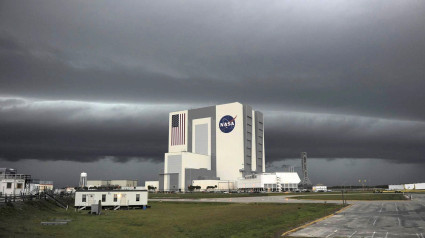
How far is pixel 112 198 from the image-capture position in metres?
71.6

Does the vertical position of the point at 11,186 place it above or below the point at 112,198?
above

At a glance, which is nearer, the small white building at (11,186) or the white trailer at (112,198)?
the white trailer at (112,198)

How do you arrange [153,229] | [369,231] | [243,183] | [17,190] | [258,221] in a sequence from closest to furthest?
1. [369,231]
2. [153,229]
3. [258,221]
4. [17,190]
5. [243,183]

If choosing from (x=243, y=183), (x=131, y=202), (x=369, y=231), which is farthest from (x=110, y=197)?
(x=243, y=183)

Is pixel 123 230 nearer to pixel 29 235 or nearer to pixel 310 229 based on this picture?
pixel 29 235

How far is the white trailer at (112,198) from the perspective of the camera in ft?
226

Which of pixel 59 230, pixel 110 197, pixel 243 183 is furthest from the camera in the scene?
pixel 243 183

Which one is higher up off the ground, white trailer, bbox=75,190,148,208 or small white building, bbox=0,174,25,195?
small white building, bbox=0,174,25,195

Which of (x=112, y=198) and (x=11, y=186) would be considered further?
(x=11, y=186)

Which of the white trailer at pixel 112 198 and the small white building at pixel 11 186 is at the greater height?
the small white building at pixel 11 186

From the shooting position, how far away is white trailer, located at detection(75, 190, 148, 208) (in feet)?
226

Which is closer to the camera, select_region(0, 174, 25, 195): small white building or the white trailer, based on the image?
the white trailer

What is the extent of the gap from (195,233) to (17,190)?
67.8 m

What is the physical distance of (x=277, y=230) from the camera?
3584 cm
